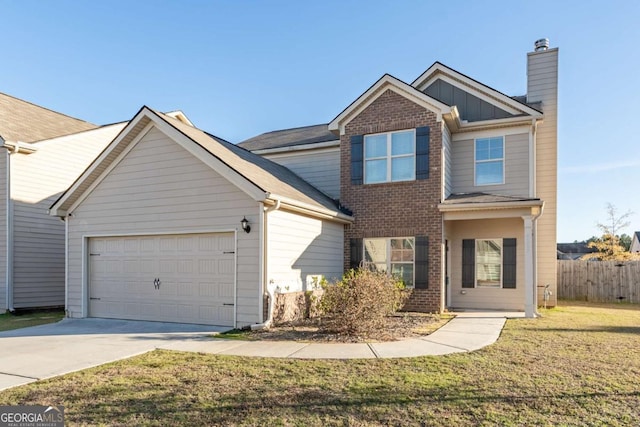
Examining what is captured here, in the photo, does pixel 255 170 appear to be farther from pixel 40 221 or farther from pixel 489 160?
pixel 40 221

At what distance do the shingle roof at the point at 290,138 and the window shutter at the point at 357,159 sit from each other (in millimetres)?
1639

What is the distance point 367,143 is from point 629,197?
89.7 feet

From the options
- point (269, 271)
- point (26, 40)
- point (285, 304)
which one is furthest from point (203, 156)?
point (26, 40)

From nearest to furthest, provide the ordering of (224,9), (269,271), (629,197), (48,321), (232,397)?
1. (232,397)
2. (269,271)
3. (48,321)
4. (224,9)
5. (629,197)

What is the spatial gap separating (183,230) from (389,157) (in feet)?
20.3

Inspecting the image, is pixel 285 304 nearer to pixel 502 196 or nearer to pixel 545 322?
pixel 545 322

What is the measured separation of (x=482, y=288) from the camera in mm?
13250

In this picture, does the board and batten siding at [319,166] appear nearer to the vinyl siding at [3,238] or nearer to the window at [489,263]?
the window at [489,263]

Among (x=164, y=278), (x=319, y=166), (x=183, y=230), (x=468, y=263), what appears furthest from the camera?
(x=319, y=166)

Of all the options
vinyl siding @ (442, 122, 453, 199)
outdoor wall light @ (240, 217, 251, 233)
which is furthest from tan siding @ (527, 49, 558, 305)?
outdoor wall light @ (240, 217, 251, 233)

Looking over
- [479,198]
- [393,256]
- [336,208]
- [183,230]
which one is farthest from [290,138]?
[479,198]

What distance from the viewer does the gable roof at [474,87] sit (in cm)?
1289

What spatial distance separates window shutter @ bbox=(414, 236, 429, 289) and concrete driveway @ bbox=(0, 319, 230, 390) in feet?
18.3

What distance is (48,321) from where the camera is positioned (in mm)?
11328
